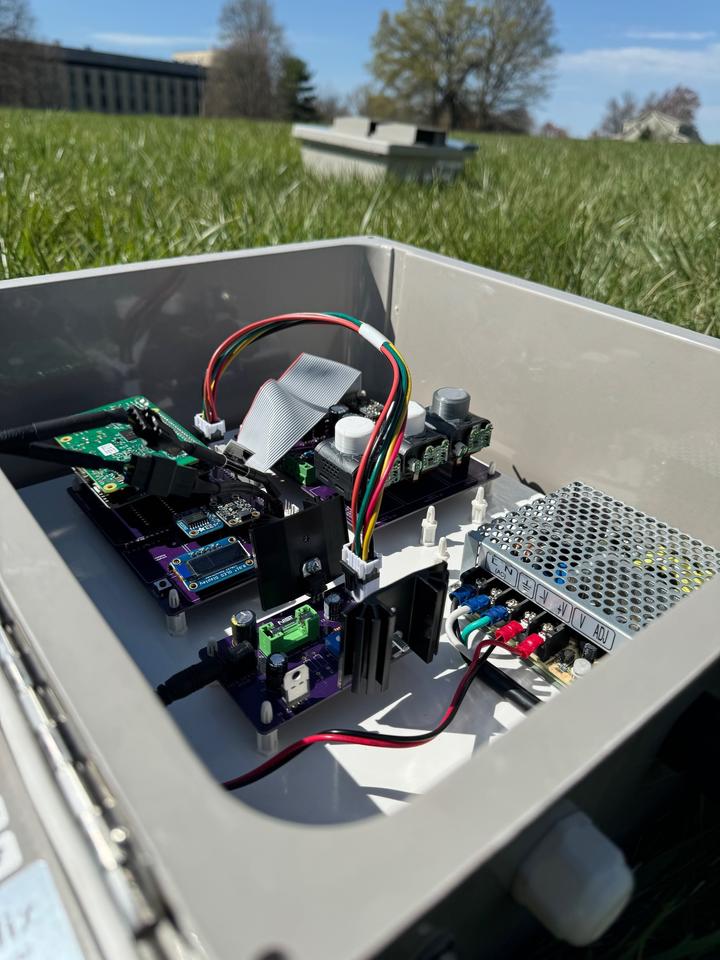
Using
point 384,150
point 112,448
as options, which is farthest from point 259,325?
point 384,150

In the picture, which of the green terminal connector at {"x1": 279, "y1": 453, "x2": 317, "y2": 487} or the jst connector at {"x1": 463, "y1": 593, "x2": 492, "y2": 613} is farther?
the green terminal connector at {"x1": 279, "y1": 453, "x2": 317, "y2": 487}

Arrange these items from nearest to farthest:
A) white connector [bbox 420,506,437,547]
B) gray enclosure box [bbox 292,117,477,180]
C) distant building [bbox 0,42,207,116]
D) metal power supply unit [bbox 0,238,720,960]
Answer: metal power supply unit [bbox 0,238,720,960], white connector [bbox 420,506,437,547], gray enclosure box [bbox 292,117,477,180], distant building [bbox 0,42,207,116]

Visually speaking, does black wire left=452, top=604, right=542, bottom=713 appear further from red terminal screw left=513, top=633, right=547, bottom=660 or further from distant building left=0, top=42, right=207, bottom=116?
distant building left=0, top=42, right=207, bottom=116

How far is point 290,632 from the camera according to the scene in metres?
0.93

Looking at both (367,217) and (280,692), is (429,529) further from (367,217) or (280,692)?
(367,217)

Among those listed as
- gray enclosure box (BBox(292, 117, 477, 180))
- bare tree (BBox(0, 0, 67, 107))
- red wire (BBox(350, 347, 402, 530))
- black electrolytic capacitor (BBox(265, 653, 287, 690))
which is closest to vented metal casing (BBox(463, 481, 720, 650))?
red wire (BBox(350, 347, 402, 530))

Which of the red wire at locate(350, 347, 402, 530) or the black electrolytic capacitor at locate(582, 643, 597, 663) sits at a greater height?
the red wire at locate(350, 347, 402, 530)

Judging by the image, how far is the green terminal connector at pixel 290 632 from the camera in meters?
0.91

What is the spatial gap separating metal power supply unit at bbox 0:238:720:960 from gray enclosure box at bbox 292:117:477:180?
125 inches

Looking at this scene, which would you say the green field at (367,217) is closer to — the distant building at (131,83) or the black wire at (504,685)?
the black wire at (504,685)

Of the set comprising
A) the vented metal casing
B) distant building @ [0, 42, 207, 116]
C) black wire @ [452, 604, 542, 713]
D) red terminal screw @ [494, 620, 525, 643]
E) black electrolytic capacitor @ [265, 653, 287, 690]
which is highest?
distant building @ [0, 42, 207, 116]

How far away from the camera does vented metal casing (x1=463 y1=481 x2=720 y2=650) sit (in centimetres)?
92

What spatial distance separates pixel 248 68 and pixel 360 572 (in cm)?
3545

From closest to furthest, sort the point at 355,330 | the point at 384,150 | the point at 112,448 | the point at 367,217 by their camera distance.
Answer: the point at 355,330, the point at 112,448, the point at 367,217, the point at 384,150
